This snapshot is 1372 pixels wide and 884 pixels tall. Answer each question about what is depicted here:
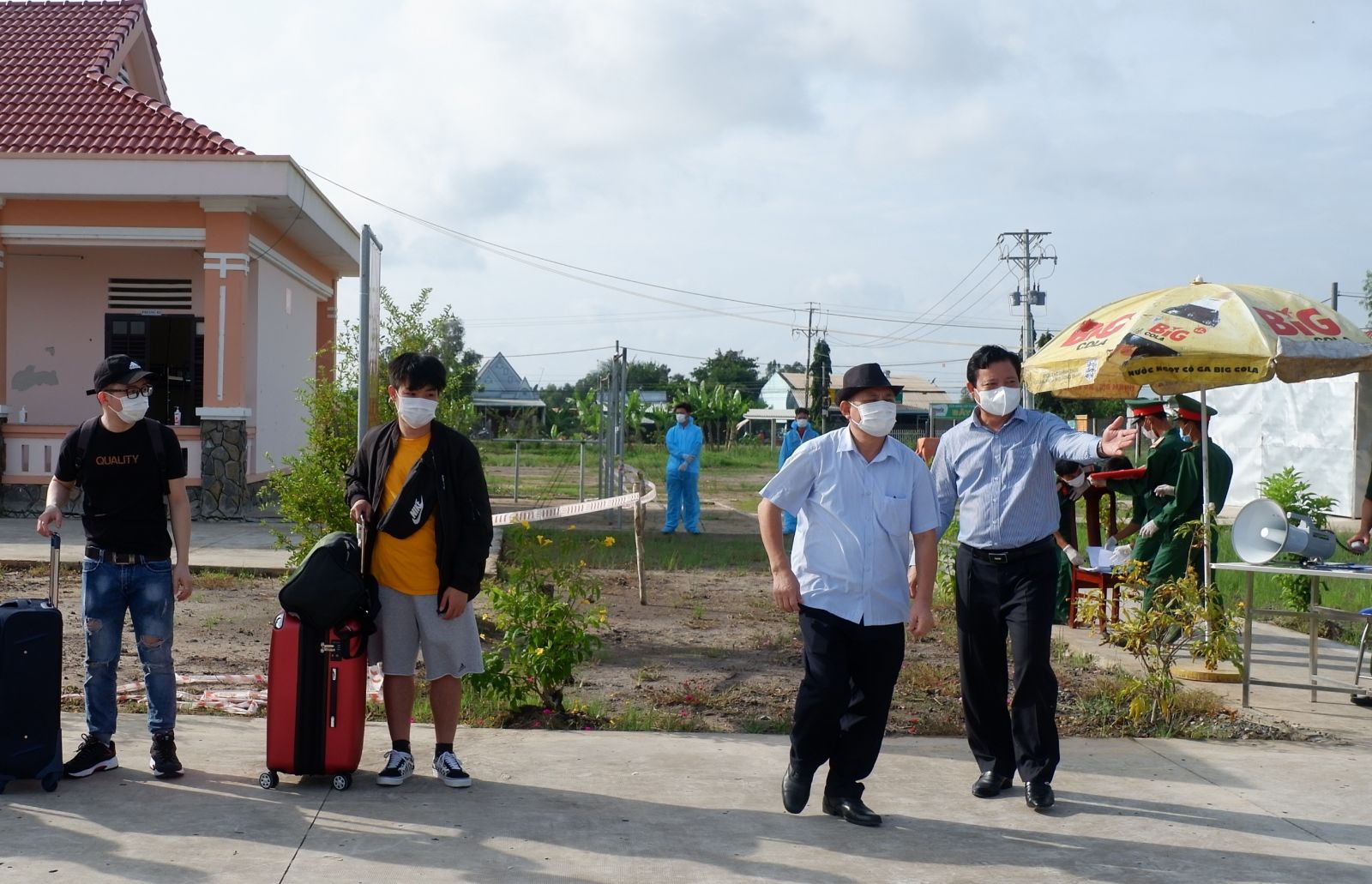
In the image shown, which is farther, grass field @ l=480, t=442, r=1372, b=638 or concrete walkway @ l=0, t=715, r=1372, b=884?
grass field @ l=480, t=442, r=1372, b=638

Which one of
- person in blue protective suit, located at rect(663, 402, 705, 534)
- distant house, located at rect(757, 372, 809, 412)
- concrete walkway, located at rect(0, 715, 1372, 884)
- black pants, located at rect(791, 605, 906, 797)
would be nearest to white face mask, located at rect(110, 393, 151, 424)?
concrete walkway, located at rect(0, 715, 1372, 884)

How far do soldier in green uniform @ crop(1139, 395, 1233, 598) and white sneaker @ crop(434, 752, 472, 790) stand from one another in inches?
201

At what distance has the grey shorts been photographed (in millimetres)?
5172

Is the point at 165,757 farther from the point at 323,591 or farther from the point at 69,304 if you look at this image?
the point at 69,304

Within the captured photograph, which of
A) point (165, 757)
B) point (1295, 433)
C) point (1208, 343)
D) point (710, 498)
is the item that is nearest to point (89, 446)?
point (165, 757)

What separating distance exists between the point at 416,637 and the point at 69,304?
50.4 feet

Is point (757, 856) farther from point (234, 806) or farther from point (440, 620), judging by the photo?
point (234, 806)

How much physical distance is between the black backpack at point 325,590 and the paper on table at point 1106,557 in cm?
615

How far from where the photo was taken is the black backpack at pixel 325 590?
4930mm

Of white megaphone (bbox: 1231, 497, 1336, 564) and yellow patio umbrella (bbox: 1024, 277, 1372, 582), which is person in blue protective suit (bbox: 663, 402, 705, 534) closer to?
yellow patio umbrella (bbox: 1024, 277, 1372, 582)

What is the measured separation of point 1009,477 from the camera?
17.2ft

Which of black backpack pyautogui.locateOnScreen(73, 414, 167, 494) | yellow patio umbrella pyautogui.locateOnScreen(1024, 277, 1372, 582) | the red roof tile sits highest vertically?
the red roof tile

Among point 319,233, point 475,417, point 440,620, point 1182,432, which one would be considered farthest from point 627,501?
point 319,233

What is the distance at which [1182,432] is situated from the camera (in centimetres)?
891
